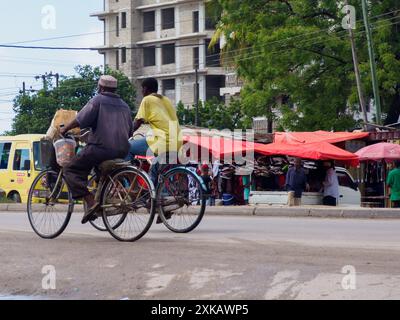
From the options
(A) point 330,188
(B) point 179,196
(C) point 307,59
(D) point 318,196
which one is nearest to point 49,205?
(B) point 179,196

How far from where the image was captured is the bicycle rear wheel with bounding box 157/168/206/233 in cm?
1039

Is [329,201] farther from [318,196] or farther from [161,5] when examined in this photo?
[161,5]

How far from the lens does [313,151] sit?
88.2 feet

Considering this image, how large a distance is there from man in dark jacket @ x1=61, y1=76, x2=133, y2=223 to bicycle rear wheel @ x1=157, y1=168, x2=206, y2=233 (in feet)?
2.45

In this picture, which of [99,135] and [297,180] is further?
[297,180]

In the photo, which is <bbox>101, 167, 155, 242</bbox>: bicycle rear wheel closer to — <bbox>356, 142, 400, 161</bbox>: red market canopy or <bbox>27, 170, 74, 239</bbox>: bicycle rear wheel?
<bbox>27, 170, 74, 239</bbox>: bicycle rear wheel

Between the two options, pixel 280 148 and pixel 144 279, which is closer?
pixel 144 279

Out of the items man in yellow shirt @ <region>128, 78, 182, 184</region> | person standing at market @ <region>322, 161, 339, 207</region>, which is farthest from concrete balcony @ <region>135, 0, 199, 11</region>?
man in yellow shirt @ <region>128, 78, 182, 184</region>

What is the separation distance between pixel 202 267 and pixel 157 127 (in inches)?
129
